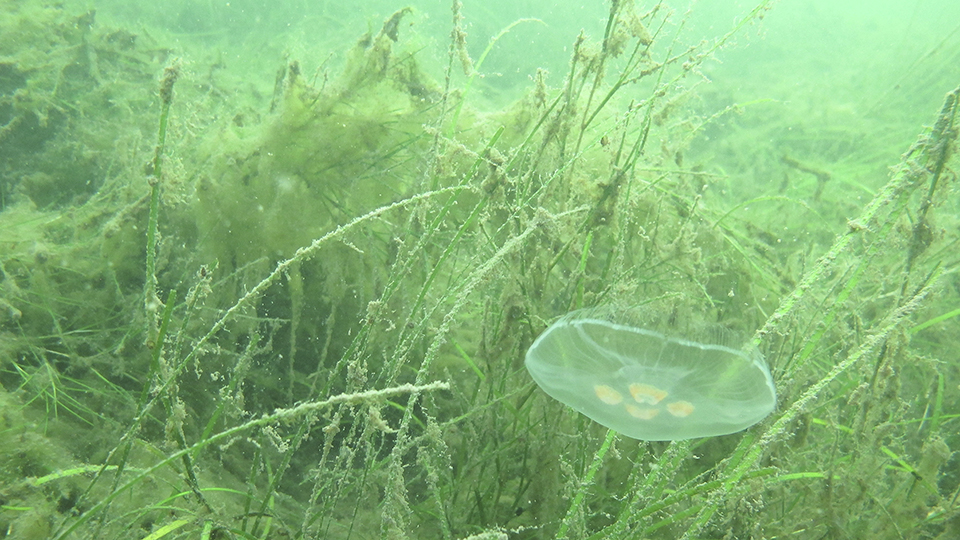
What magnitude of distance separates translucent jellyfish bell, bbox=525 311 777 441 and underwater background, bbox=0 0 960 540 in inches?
4.2

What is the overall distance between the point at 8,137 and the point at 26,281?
287cm

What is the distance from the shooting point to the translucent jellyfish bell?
188 cm

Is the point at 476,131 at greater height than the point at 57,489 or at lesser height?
greater

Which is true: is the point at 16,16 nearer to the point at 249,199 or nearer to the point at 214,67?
the point at 214,67

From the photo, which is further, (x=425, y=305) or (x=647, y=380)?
(x=425, y=305)

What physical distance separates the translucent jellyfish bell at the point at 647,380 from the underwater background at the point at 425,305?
0.11 meters

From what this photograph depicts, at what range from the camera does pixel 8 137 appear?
16.4 feet

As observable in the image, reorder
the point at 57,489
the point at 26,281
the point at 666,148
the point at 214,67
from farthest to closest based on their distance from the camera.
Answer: the point at 214,67
the point at 26,281
the point at 666,148
the point at 57,489

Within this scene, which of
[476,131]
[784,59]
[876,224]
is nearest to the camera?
[876,224]

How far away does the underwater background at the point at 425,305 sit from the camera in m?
1.80

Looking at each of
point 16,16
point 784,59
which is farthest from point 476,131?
point 784,59

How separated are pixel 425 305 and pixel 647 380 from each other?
3.53 ft

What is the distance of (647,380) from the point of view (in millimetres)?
2186

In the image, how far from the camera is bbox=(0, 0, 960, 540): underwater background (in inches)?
70.9
